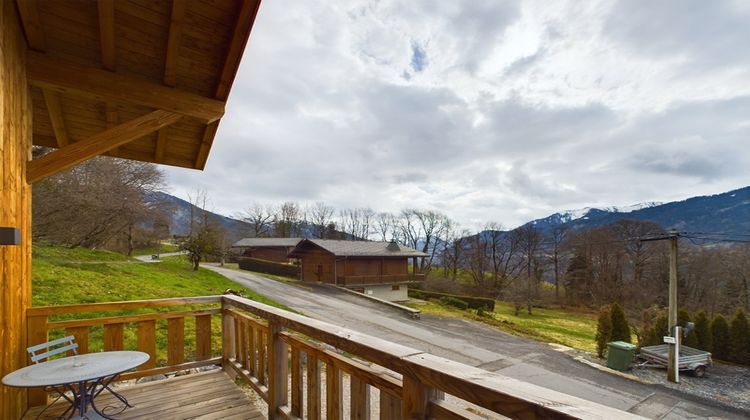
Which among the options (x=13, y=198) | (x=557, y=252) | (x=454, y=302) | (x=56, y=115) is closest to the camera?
(x=13, y=198)

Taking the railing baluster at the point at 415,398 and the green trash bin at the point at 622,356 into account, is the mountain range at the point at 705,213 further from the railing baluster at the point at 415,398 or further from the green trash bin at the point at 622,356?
the railing baluster at the point at 415,398

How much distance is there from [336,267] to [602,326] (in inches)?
631

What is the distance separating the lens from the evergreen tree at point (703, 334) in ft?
44.0

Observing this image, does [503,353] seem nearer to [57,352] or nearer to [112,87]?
[57,352]

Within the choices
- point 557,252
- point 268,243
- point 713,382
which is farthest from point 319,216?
point 713,382

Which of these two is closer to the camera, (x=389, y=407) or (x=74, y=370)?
(x=389, y=407)

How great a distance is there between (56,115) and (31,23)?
145 cm

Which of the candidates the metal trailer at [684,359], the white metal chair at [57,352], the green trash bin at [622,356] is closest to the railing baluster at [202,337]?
the white metal chair at [57,352]

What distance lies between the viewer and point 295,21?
18.4 ft

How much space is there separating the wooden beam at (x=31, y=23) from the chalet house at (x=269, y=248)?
32509 mm

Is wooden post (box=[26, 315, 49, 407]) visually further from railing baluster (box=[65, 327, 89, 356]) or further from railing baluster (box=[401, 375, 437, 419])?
railing baluster (box=[401, 375, 437, 419])

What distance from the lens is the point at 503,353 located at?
1171 cm

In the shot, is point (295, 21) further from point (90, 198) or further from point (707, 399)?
point (707, 399)

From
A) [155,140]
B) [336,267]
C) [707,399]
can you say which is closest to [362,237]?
[336,267]
